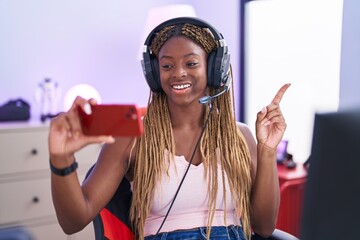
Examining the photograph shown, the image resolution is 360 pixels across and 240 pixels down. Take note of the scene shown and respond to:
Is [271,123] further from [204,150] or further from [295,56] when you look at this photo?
[295,56]

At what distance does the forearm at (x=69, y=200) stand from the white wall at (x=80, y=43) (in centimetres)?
168

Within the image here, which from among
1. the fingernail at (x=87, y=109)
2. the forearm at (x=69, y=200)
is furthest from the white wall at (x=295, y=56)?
the fingernail at (x=87, y=109)

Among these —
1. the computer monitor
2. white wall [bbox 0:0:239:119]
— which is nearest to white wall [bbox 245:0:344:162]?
white wall [bbox 0:0:239:119]

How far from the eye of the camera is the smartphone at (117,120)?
2.25ft

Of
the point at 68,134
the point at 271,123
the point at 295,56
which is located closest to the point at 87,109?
the point at 68,134

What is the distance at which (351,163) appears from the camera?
1.19 feet

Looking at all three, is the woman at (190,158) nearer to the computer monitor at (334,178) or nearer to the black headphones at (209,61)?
the black headphones at (209,61)

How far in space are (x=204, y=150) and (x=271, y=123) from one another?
221mm

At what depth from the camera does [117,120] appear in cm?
71

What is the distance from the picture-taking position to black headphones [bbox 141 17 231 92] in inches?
46.0

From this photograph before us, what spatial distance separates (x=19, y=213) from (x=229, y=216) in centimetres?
145

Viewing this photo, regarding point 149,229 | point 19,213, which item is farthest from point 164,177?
point 19,213

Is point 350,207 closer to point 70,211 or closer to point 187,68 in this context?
point 70,211

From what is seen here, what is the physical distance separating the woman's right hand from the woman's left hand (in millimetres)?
552
